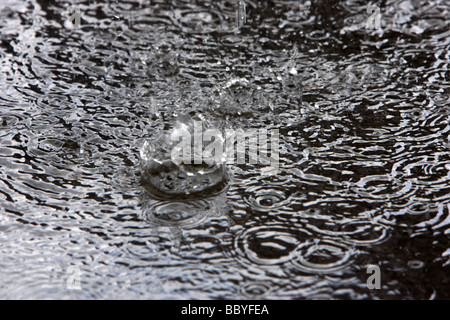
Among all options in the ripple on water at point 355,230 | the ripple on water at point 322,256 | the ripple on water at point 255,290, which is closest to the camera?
the ripple on water at point 255,290

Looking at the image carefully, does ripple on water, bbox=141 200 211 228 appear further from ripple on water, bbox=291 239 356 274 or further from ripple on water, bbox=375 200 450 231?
ripple on water, bbox=375 200 450 231

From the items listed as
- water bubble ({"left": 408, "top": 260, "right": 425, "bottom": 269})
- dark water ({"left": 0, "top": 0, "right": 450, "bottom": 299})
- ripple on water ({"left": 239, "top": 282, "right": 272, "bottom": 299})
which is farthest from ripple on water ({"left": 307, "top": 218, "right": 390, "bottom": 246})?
ripple on water ({"left": 239, "top": 282, "right": 272, "bottom": 299})

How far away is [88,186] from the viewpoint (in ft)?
8.68

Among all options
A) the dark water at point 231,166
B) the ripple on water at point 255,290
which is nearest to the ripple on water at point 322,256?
the dark water at point 231,166

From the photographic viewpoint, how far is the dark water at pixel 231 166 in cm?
218

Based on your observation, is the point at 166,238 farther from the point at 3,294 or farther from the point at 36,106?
the point at 36,106

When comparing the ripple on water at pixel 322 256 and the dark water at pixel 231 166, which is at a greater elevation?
the dark water at pixel 231 166

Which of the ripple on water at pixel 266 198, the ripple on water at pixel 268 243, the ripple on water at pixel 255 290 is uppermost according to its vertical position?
the ripple on water at pixel 266 198

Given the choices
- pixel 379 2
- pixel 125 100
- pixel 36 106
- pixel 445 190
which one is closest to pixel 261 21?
pixel 379 2

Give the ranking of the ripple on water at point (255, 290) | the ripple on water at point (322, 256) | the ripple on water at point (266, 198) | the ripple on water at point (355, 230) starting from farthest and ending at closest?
the ripple on water at point (266, 198) → the ripple on water at point (355, 230) → the ripple on water at point (322, 256) → the ripple on water at point (255, 290)

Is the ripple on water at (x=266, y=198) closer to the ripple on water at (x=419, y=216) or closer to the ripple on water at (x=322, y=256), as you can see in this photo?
the ripple on water at (x=322, y=256)

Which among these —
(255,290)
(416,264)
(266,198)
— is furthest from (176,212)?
(416,264)

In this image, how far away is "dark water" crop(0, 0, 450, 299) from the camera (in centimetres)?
218
